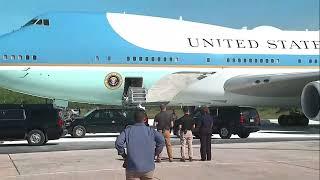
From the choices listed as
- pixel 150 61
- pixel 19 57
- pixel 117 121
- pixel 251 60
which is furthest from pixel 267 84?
pixel 19 57

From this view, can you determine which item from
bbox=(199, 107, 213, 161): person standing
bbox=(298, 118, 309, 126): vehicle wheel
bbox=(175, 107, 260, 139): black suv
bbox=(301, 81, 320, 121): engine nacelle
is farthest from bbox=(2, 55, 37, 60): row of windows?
bbox=(298, 118, 309, 126): vehicle wheel

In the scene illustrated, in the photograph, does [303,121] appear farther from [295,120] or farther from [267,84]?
[267,84]

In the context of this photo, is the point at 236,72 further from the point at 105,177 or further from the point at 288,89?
the point at 105,177

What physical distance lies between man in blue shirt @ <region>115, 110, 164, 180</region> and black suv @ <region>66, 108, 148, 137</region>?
16216 millimetres

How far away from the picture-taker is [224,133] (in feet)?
72.2

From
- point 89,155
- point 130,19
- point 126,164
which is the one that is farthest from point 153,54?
point 126,164

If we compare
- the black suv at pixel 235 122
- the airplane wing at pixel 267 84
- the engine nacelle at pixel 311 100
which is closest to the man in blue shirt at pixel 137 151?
the engine nacelle at pixel 311 100

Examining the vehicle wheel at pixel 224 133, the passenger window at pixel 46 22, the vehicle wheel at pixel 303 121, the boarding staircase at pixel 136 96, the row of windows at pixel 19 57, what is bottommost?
the vehicle wheel at pixel 303 121

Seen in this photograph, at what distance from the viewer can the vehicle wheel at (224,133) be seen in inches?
862

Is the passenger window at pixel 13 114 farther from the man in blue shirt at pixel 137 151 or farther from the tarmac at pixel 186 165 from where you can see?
the man in blue shirt at pixel 137 151

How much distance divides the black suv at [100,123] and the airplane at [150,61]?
1.95 ft

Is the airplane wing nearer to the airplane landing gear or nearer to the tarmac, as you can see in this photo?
the airplane landing gear

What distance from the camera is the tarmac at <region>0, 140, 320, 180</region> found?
1052cm

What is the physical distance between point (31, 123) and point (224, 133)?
798cm
